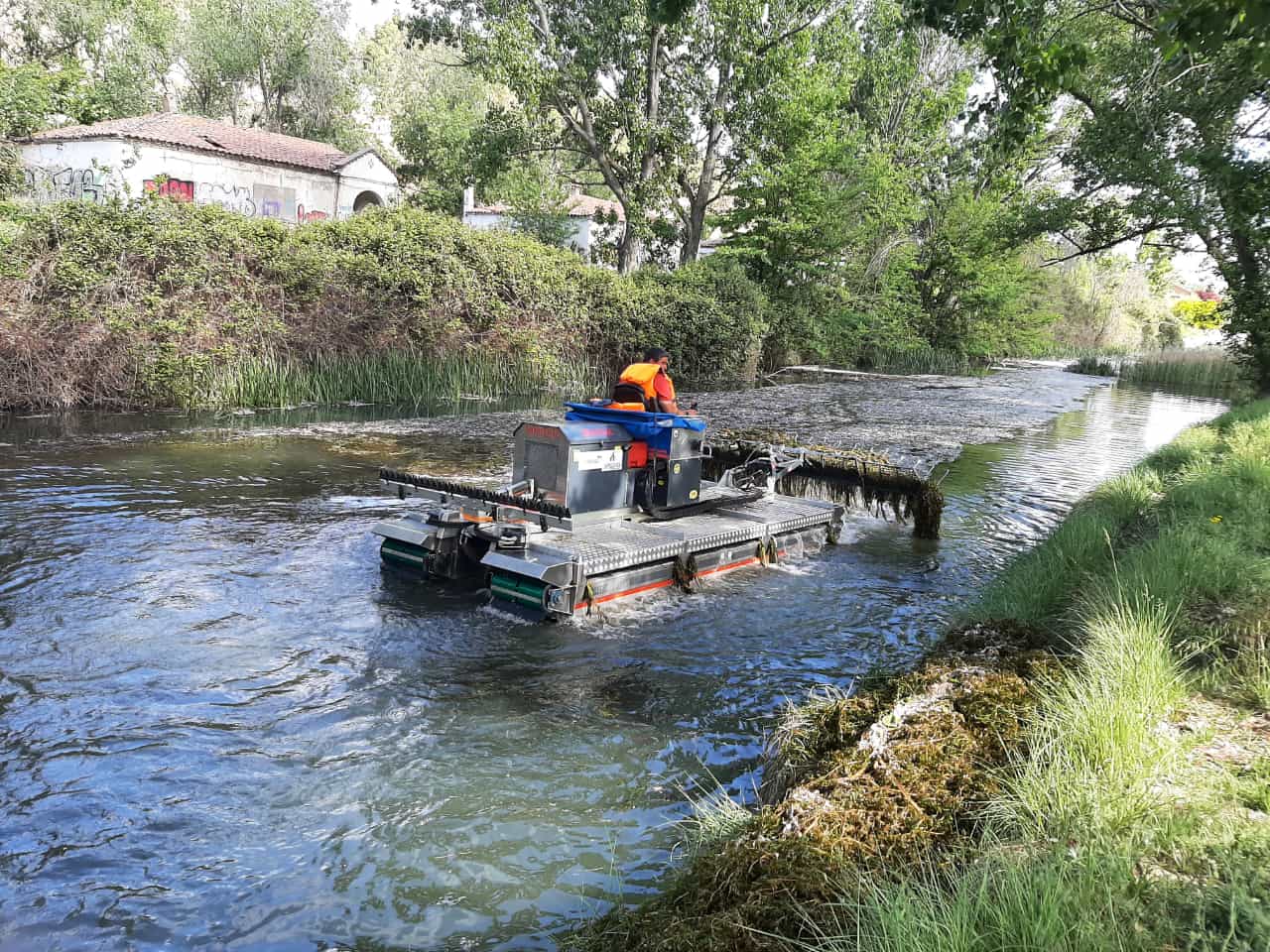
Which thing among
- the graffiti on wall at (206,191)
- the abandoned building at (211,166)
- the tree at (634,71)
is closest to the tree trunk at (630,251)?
the tree at (634,71)

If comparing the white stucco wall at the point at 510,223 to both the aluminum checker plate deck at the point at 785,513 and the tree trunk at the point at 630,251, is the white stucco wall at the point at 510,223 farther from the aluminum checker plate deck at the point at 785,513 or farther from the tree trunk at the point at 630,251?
the aluminum checker plate deck at the point at 785,513

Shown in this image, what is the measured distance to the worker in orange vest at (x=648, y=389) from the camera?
27.4ft

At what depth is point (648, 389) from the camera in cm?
850

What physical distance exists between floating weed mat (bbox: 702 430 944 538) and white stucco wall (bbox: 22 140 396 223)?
1896 centimetres

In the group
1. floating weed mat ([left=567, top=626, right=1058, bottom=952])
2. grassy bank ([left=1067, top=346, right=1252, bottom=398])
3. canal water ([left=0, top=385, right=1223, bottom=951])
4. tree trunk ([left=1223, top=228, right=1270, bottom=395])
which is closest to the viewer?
A: floating weed mat ([left=567, top=626, right=1058, bottom=952])

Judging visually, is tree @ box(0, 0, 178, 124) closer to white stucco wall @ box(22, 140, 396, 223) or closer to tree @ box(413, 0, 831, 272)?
white stucco wall @ box(22, 140, 396, 223)

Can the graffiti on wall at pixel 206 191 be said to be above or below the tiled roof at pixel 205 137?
below

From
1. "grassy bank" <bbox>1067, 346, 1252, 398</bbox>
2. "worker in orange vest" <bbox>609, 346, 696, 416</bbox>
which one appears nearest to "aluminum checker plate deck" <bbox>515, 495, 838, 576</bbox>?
"worker in orange vest" <bbox>609, 346, 696, 416</bbox>

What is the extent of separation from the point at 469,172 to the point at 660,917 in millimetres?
31729

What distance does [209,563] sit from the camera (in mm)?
7629

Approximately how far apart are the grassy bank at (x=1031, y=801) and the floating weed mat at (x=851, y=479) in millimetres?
4783

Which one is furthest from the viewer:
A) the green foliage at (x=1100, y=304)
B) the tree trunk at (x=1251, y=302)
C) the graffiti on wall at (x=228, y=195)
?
the green foliage at (x=1100, y=304)

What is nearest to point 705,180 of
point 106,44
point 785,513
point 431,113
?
point 431,113

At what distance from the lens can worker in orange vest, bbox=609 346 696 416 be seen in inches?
329
